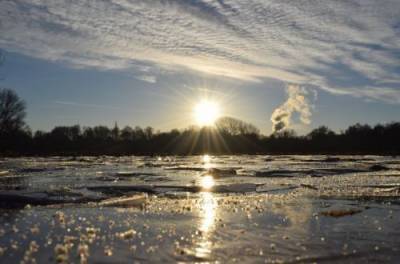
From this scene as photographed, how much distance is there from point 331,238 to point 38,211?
8403 millimetres

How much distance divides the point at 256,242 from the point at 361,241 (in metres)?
2.20

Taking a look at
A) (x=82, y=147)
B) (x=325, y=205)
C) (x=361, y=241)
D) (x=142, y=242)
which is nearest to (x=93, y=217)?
(x=142, y=242)

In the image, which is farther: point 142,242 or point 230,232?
point 230,232

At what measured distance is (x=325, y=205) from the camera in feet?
54.5

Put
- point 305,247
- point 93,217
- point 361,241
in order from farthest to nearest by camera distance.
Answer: point 93,217 < point 361,241 < point 305,247

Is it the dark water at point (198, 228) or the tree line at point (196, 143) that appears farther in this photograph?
the tree line at point (196, 143)

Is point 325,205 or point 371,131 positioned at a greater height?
point 371,131

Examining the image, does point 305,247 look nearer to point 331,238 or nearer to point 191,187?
point 331,238

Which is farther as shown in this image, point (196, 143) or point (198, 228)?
point (196, 143)

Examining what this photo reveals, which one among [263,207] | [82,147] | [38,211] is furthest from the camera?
[82,147]

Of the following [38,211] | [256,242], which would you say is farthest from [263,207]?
[38,211]

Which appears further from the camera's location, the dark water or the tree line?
the tree line

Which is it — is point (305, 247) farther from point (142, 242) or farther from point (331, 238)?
point (142, 242)

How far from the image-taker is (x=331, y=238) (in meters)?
10.3
